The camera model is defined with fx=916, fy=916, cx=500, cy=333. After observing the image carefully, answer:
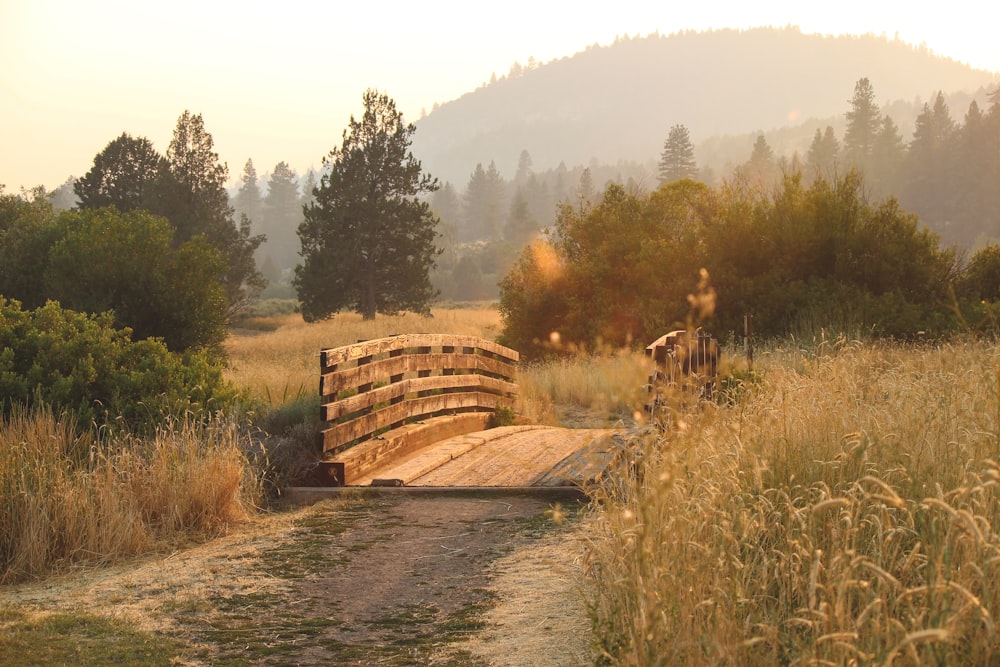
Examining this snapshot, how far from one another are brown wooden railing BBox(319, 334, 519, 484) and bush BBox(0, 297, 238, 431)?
1.55 m

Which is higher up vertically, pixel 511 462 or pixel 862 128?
pixel 862 128

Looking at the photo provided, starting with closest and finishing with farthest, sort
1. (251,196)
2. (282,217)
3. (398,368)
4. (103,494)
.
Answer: (103,494) → (398,368) → (282,217) → (251,196)

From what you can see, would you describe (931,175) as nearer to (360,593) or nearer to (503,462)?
(503,462)

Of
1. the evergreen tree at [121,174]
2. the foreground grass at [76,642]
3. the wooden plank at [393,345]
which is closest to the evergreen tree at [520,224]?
the evergreen tree at [121,174]

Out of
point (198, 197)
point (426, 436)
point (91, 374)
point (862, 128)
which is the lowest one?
point (426, 436)

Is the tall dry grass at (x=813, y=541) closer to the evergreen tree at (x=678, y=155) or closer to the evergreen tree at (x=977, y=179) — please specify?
the evergreen tree at (x=977, y=179)

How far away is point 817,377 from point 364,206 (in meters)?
36.2

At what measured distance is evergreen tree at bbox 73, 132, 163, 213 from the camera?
43406 millimetres

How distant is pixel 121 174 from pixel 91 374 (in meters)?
37.8

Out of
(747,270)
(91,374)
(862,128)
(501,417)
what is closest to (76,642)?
(91,374)

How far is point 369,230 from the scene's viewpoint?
140 ft

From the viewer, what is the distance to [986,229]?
81.6 m

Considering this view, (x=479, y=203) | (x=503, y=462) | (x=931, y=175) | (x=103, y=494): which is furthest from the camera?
(x=479, y=203)

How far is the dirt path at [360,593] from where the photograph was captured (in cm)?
508
